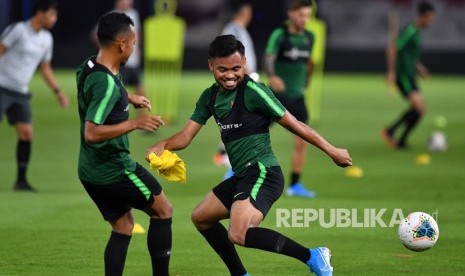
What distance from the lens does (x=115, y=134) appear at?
7.65 meters

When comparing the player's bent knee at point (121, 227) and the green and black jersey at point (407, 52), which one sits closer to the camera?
the player's bent knee at point (121, 227)

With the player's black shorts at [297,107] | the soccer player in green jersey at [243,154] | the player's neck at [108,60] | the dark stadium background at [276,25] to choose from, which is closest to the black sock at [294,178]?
the player's black shorts at [297,107]

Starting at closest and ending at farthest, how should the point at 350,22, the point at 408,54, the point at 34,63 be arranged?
the point at 34,63 → the point at 408,54 → the point at 350,22

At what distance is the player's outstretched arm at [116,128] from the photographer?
7594 mm

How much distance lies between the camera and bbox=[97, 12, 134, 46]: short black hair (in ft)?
26.0

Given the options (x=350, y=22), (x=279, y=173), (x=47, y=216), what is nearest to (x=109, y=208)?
(x=279, y=173)

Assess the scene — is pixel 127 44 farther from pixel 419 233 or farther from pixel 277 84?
pixel 277 84

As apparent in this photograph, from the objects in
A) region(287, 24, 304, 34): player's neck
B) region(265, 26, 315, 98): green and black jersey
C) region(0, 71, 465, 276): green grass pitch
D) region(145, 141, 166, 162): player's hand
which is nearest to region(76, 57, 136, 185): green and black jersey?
region(145, 141, 166, 162): player's hand

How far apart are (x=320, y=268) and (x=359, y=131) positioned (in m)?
14.6

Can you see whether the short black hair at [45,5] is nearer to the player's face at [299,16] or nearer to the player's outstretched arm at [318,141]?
the player's face at [299,16]

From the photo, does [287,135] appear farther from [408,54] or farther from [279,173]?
[279,173]

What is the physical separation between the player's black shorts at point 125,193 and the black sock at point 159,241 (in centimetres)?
21

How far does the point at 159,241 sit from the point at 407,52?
12515mm

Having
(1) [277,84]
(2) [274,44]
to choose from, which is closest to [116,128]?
(1) [277,84]
